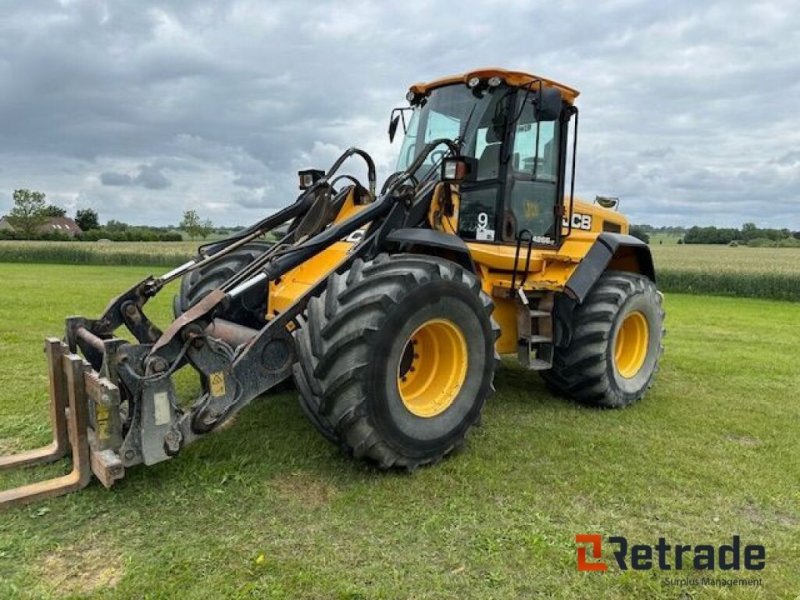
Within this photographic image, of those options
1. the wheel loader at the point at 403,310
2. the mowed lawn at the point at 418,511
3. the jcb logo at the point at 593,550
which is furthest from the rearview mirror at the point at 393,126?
the jcb logo at the point at 593,550

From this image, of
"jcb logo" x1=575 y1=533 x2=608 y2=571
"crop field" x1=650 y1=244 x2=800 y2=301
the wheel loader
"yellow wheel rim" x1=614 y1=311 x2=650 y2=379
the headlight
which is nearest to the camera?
"jcb logo" x1=575 y1=533 x2=608 y2=571

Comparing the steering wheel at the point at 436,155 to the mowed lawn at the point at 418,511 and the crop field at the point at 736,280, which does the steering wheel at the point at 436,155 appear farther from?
the crop field at the point at 736,280

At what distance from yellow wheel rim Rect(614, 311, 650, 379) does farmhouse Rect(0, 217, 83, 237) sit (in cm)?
5985

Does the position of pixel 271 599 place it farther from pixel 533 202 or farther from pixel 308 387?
pixel 533 202

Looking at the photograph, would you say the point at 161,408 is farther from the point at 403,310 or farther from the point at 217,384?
the point at 403,310

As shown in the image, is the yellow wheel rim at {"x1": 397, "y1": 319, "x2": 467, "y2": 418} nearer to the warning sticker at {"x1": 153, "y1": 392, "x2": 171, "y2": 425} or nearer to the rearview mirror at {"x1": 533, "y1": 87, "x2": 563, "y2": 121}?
the warning sticker at {"x1": 153, "y1": 392, "x2": 171, "y2": 425}

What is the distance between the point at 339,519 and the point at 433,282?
1.52 metres

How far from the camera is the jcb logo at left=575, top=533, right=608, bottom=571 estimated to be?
3.21m

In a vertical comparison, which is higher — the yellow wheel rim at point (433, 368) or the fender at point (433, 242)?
the fender at point (433, 242)

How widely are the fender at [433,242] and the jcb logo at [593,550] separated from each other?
2.17 meters

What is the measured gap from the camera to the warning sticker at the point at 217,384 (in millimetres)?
3746

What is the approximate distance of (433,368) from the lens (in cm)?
453

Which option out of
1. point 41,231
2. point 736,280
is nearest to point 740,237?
point 736,280

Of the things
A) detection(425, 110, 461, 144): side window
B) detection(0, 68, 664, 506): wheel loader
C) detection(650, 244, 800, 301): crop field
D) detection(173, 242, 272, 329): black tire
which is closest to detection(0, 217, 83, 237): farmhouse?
detection(650, 244, 800, 301): crop field
